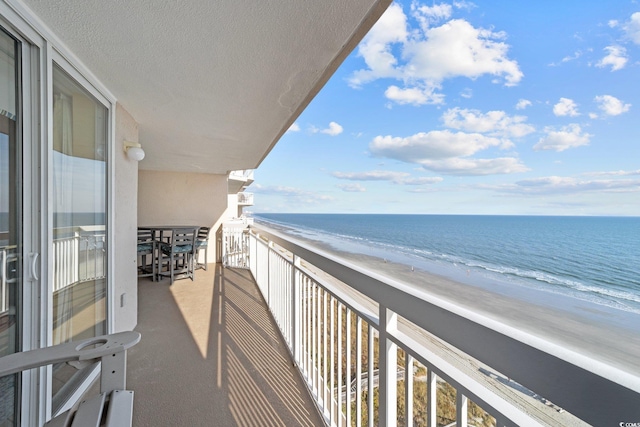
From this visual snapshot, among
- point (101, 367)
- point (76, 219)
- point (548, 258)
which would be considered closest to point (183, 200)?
point (76, 219)

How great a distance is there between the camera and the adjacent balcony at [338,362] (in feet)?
1.61

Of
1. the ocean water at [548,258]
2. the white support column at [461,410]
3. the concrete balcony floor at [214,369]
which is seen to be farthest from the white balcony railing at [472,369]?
the ocean water at [548,258]

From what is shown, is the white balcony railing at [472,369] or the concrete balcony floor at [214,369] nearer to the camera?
the white balcony railing at [472,369]

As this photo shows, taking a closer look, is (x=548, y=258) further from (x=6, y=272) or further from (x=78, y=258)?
(x=6, y=272)

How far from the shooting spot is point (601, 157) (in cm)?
1177

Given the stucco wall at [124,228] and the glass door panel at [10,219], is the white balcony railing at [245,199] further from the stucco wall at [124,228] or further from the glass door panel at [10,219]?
the glass door panel at [10,219]

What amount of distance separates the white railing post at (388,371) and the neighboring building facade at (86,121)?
54.7 inches

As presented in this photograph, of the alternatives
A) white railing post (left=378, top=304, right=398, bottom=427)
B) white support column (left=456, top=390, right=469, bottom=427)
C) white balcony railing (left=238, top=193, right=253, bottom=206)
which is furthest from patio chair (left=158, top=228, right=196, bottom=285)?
white balcony railing (left=238, top=193, right=253, bottom=206)

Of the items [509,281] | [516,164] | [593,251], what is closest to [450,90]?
[516,164]

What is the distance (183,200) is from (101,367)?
17.9 feet

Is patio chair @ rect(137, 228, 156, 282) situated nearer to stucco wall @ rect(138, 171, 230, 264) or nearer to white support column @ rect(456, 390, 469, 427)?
stucco wall @ rect(138, 171, 230, 264)

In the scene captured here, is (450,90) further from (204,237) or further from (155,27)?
(155,27)

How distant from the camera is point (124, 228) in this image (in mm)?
2596

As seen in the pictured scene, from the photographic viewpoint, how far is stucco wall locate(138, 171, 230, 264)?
5676 millimetres
